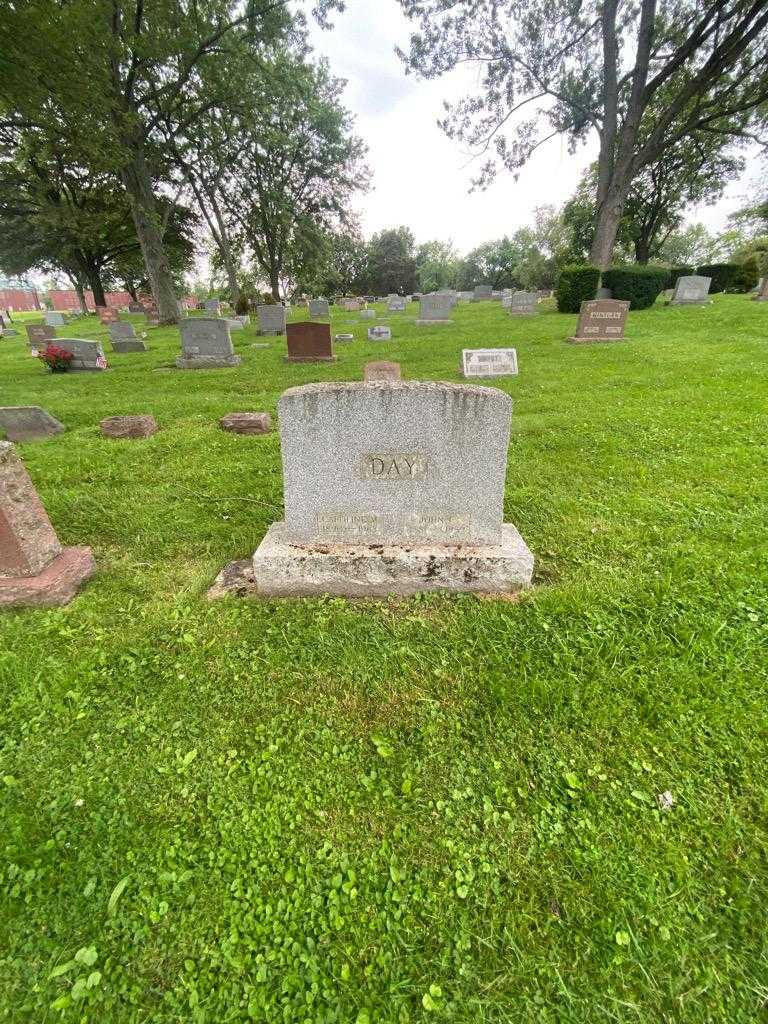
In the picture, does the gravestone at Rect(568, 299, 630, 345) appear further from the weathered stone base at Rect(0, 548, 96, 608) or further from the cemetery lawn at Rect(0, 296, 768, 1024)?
the weathered stone base at Rect(0, 548, 96, 608)

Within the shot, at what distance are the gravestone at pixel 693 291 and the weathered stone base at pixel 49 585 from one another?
21.6 meters

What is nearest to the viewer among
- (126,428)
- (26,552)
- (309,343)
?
(26,552)

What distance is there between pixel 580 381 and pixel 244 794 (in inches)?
310

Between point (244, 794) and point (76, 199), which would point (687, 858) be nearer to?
point (244, 794)

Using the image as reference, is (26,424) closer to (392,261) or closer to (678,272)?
(678,272)

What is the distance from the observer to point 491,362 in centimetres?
831

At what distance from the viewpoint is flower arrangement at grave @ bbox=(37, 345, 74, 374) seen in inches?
418

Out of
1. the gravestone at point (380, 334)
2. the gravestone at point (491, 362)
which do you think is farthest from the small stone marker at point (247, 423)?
the gravestone at point (380, 334)

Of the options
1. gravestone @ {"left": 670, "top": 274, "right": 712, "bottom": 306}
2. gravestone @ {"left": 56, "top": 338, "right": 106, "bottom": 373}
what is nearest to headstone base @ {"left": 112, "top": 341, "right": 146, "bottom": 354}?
gravestone @ {"left": 56, "top": 338, "right": 106, "bottom": 373}

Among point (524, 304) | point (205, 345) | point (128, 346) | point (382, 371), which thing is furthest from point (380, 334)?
point (382, 371)

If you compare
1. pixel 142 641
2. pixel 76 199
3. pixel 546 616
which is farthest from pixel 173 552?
pixel 76 199

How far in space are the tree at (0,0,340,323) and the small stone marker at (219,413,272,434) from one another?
8.94m

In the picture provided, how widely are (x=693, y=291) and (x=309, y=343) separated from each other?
16236 mm

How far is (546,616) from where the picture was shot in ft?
8.14
